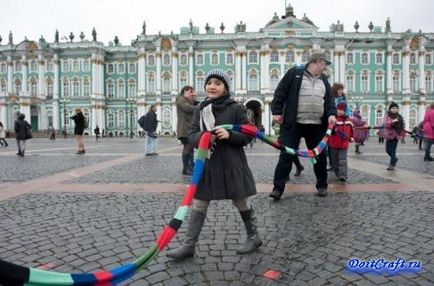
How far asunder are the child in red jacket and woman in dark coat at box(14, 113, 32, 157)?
11335 millimetres

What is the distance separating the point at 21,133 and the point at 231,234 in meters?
12.9

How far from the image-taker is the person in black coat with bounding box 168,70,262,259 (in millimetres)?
3252

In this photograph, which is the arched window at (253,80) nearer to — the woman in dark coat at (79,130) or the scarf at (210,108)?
the woman in dark coat at (79,130)

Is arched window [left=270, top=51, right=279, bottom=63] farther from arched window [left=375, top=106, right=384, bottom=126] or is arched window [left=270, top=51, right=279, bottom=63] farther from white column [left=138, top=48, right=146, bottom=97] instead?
white column [left=138, top=48, right=146, bottom=97]

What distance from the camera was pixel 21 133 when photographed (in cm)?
1445

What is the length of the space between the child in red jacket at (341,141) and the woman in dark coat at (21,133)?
11335 mm

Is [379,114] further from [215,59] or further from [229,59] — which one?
[215,59]

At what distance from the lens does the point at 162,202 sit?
5434 millimetres

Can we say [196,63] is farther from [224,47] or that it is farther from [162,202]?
[162,202]

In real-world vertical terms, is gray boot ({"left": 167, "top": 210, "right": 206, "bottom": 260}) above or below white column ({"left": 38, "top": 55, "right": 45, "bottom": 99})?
below

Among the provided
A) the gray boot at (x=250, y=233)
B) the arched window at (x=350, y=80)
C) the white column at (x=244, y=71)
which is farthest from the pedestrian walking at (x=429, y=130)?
the arched window at (x=350, y=80)

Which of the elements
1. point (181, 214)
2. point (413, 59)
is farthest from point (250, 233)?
point (413, 59)

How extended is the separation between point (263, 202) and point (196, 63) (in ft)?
181

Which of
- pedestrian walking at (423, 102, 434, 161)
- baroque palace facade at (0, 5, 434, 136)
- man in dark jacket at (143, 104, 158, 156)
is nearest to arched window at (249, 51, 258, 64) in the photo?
baroque palace facade at (0, 5, 434, 136)
